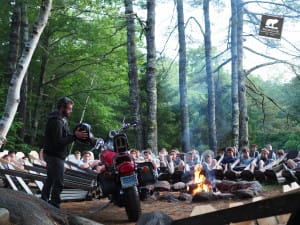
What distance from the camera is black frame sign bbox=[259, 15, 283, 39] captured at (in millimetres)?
18484

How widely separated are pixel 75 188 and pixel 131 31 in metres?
9.60

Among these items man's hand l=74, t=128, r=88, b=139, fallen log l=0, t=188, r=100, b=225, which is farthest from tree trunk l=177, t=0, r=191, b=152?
fallen log l=0, t=188, r=100, b=225

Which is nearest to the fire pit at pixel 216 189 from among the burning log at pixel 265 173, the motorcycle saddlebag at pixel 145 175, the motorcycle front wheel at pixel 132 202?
the burning log at pixel 265 173

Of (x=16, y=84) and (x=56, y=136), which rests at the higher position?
(x=16, y=84)

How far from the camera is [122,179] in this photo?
656 centimetres

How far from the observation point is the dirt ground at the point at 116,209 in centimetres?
702

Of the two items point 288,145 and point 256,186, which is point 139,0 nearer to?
point 288,145

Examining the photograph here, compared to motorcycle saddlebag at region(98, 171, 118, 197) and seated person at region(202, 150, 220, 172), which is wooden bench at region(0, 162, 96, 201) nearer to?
motorcycle saddlebag at region(98, 171, 118, 197)

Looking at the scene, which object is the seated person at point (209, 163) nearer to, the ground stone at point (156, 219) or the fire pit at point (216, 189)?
the fire pit at point (216, 189)

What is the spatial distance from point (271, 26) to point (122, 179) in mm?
14197

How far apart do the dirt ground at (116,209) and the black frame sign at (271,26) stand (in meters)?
10.6

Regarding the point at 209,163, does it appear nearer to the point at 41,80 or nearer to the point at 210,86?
the point at 210,86

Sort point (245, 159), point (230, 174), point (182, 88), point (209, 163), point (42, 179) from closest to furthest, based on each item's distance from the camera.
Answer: point (42, 179) < point (230, 174) < point (209, 163) < point (245, 159) < point (182, 88)

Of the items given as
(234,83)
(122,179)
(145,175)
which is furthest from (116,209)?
(234,83)
